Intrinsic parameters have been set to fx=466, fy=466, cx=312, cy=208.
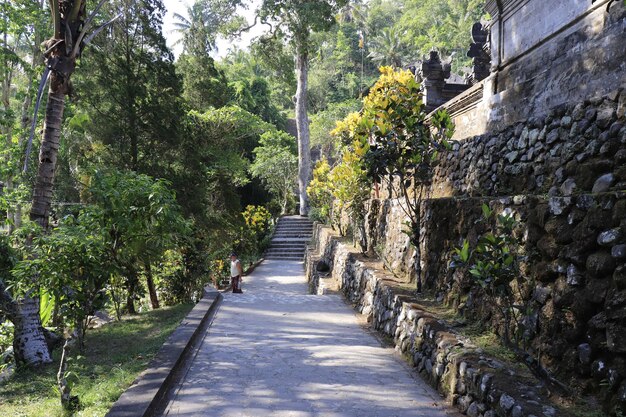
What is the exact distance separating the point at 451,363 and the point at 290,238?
20.5 metres

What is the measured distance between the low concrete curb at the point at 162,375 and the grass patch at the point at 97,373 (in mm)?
290

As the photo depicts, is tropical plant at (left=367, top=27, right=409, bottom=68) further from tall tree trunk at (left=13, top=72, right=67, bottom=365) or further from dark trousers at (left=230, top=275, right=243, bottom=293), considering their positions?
tall tree trunk at (left=13, top=72, right=67, bottom=365)

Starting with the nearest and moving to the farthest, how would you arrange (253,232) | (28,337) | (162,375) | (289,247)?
(162,375) < (28,337) < (253,232) < (289,247)

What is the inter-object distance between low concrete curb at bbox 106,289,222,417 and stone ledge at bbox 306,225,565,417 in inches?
93.7

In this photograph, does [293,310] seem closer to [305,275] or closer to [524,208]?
[524,208]

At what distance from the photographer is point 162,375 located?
426 centimetres

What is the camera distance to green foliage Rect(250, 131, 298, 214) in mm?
25516

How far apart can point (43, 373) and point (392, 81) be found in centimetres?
783

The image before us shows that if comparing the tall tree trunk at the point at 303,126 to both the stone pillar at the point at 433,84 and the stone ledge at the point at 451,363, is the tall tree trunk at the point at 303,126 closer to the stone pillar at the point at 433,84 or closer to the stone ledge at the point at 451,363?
the stone pillar at the point at 433,84

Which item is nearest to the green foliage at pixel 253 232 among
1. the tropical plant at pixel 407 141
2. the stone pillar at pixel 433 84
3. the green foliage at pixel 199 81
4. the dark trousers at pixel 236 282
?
the green foliage at pixel 199 81

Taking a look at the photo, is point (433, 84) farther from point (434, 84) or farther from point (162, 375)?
point (162, 375)

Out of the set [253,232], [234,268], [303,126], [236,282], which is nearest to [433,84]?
[234,268]

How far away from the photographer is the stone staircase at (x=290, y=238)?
74.2ft

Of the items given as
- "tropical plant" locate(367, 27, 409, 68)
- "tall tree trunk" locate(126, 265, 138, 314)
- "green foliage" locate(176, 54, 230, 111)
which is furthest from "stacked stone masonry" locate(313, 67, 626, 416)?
"tropical plant" locate(367, 27, 409, 68)
